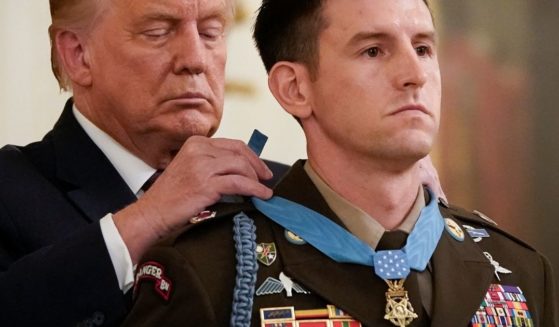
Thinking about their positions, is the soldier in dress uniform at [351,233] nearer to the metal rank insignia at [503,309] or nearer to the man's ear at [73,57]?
the metal rank insignia at [503,309]

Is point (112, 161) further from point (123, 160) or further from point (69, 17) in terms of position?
point (69, 17)

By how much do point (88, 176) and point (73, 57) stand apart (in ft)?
0.92

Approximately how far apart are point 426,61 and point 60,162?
0.72 m

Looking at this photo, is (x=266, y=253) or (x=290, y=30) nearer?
(x=266, y=253)

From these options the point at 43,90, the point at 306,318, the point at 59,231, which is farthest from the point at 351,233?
the point at 43,90

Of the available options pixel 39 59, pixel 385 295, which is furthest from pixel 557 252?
pixel 385 295

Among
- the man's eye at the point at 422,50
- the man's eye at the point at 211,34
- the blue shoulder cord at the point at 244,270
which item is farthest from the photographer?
the man's eye at the point at 211,34

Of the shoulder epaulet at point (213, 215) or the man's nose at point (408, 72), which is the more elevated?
the man's nose at point (408, 72)

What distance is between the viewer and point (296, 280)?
1.21 meters

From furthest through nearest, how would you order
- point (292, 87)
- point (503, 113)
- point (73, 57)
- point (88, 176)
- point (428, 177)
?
point (503, 113), point (73, 57), point (88, 176), point (428, 177), point (292, 87)

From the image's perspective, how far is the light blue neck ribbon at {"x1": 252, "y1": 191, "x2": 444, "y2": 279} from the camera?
1205 mm

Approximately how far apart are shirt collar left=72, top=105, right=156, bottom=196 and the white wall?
563mm

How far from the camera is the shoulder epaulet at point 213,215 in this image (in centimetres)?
124

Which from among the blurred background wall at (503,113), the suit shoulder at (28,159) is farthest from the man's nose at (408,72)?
the blurred background wall at (503,113)
